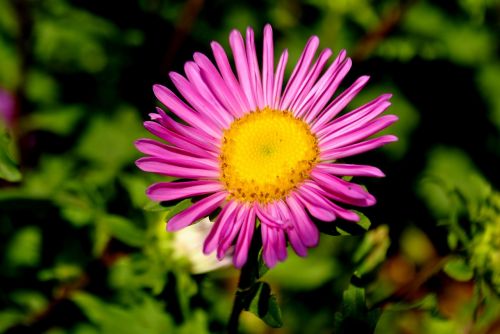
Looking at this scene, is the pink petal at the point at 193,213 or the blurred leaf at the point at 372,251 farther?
the blurred leaf at the point at 372,251

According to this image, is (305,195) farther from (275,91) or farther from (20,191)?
(20,191)

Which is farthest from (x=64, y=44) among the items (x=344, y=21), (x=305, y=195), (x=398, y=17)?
(x=305, y=195)

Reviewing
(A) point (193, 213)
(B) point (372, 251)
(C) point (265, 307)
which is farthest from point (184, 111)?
(B) point (372, 251)

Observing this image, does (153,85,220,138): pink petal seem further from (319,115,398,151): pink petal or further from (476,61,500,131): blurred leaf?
(476,61,500,131): blurred leaf

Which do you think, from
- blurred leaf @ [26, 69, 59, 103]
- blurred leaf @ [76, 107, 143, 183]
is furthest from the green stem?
blurred leaf @ [26, 69, 59, 103]

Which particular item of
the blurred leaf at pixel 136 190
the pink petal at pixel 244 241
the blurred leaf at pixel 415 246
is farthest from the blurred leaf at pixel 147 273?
the blurred leaf at pixel 415 246

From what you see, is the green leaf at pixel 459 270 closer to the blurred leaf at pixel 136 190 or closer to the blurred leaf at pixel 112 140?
the blurred leaf at pixel 136 190
